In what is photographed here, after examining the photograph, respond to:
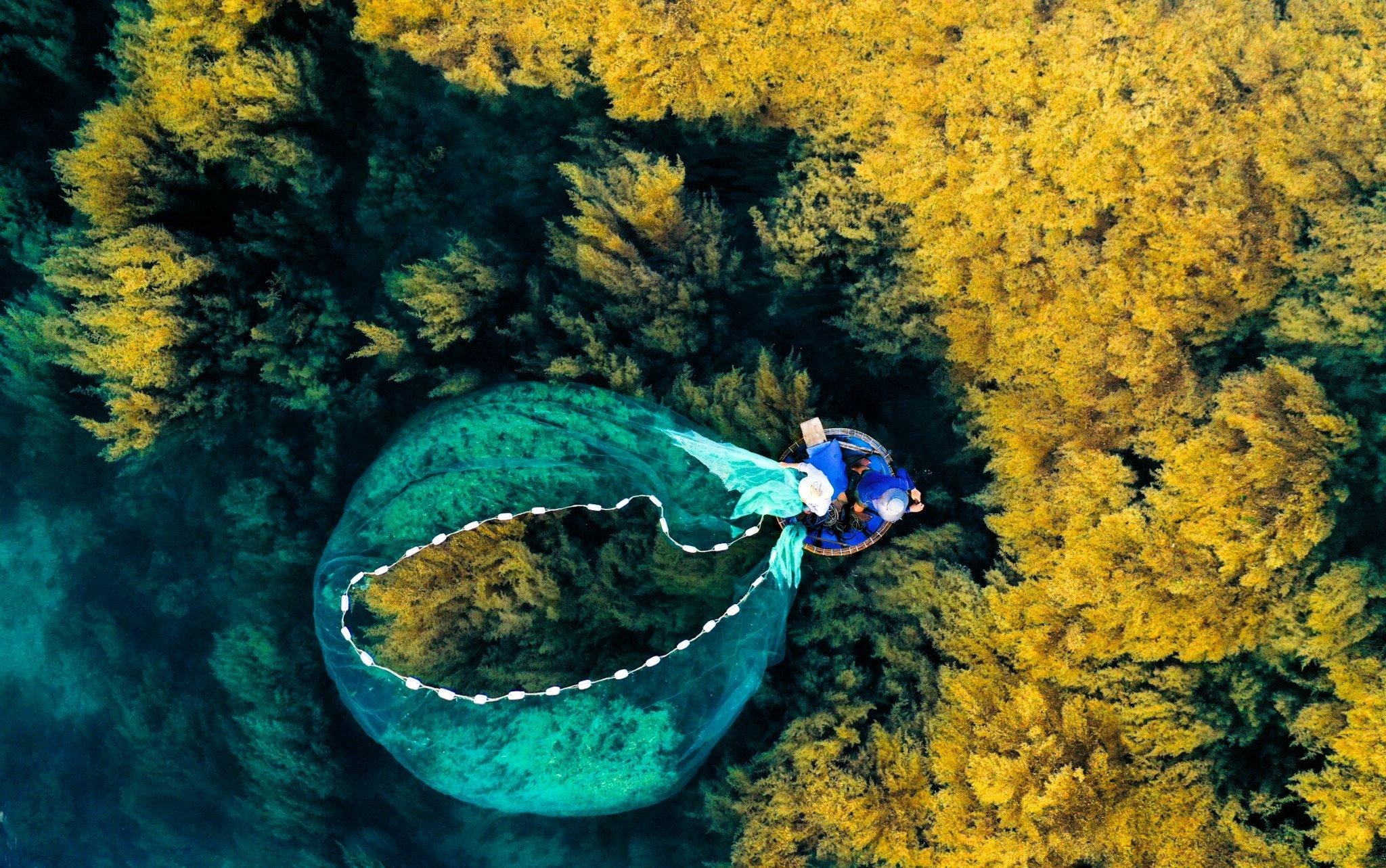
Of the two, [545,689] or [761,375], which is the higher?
[761,375]

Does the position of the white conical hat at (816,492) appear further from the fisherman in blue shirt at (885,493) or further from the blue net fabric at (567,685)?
the blue net fabric at (567,685)

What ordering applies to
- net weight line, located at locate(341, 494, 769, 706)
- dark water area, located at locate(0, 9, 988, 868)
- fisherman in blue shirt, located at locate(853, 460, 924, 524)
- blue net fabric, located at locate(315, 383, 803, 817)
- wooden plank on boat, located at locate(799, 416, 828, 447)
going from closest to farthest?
fisherman in blue shirt, located at locate(853, 460, 924, 524), wooden plank on boat, located at locate(799, 416, 828, 447), net weight line, located at locate(341, 494, 769, 706), blue net fabric, located at locate(315, 383, 803, 817), dark water area, located at locate(0, 9, 988, 868)

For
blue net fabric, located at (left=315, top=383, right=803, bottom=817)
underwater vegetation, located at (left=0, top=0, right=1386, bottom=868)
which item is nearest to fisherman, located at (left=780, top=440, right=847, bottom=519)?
underwater vegetation, located at (left=0, top=0, right=1386, bottom=868)

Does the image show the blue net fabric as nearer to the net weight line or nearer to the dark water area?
the net weight line

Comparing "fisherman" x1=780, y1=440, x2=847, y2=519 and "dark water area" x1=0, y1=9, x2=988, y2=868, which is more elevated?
"fisherman" x1=780, y1=440, x2=847, y2=519

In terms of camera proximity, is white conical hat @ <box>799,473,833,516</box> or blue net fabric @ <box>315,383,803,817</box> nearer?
white conical hat @ <box>799,473,833,516</box>

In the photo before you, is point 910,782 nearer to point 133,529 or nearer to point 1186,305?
point 1186,305

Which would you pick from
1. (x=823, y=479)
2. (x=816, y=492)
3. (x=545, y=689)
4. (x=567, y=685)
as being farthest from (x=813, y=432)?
(x=545, y=689)

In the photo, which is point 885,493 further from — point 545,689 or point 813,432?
point 545,689
